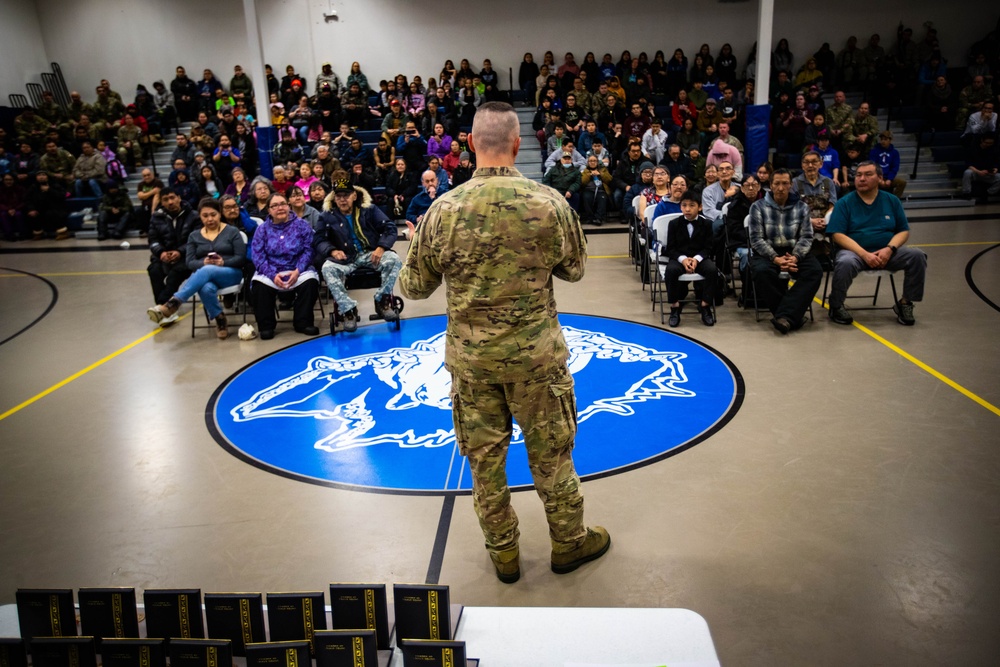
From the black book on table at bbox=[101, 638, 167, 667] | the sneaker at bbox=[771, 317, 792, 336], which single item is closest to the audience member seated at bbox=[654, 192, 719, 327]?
the sneaker at bbox=[771, 317, 792, 336]

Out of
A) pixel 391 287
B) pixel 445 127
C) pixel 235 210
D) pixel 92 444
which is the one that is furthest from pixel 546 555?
pixel 445 127

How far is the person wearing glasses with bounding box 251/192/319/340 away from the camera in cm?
659

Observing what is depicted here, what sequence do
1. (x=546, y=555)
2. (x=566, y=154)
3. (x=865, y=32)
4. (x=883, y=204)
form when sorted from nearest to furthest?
1. (x=546, y=555)
2. (x=883, y=204)
3. (x=566, y=154)
4. (x=865, y=32)

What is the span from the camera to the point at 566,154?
37.4ft

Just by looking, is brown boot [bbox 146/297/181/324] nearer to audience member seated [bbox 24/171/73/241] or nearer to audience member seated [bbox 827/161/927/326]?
audience member seated [bbox 827/161/927/326]

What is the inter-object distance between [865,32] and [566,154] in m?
8.38

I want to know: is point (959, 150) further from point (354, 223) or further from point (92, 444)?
point (92, 444)

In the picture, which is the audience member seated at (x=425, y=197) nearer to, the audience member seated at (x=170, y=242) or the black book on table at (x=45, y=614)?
the audience member seated at (x=170, y=242)

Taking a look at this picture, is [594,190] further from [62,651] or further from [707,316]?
[62,651]

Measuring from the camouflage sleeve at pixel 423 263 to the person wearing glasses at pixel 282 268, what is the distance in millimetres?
4018

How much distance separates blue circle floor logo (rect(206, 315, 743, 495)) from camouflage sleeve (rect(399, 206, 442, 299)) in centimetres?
147

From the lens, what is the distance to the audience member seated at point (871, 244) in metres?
6.24

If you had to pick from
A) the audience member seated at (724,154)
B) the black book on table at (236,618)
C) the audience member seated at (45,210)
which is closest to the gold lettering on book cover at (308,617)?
the black book on table at (236,618)

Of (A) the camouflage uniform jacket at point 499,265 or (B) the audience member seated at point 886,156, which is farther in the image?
(B) the audience member seated at point 886,156
